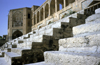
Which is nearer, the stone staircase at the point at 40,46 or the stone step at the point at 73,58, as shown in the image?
the stone step at the point at 73,58

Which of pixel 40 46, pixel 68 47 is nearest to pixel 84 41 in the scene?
pixel 68 47

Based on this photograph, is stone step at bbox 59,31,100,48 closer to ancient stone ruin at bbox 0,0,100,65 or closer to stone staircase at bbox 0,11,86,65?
ancient stone ruin at bbox 0,0,100,65

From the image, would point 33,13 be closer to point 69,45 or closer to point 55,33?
point 55,33

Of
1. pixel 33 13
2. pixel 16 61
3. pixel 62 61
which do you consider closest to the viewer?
pixel 62 61

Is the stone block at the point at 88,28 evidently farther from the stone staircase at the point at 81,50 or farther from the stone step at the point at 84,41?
the stone step at the point at 84,41

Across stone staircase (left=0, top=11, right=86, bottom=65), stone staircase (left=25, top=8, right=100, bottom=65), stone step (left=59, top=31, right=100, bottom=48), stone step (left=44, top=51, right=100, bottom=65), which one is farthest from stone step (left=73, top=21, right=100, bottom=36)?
stone staircase (left=0, top=11, right=86, bottom=65)

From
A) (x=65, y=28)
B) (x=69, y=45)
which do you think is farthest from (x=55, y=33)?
(x=69, y=45)

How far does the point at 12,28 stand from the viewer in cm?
2478

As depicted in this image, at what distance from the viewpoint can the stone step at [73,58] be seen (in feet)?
4.30

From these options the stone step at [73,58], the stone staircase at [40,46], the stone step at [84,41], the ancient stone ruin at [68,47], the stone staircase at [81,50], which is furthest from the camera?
the stone staircase at [40,46]

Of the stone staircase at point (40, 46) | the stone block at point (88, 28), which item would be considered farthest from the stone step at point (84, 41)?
the stone staircase at point (40, 46)

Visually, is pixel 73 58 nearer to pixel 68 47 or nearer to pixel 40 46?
pixel 68 47

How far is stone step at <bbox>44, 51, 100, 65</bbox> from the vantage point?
4.30ft

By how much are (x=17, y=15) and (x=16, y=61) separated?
24.4m
